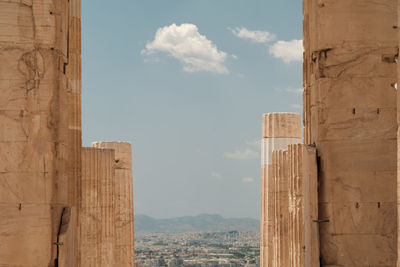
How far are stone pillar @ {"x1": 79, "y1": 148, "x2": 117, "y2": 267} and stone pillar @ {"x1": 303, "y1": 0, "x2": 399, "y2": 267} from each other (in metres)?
7.24

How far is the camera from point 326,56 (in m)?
11.0

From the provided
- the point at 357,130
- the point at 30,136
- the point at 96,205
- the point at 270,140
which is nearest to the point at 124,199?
the point at 96,205

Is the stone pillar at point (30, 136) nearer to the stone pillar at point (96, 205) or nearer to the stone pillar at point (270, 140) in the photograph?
the stone pillar at point (96, 205)

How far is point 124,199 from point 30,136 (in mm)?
13206

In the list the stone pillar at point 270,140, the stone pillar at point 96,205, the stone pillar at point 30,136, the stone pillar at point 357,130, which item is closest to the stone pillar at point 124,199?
the stone pillar at point 96,205

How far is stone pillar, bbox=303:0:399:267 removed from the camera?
1057 cm

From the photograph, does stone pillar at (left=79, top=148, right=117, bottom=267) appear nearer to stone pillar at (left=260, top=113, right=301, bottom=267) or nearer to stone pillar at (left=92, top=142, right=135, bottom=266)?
stone pillar at (left=92, top=142, right=135, bottom=266)

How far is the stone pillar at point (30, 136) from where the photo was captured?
32.9ft

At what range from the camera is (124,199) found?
23.1 m

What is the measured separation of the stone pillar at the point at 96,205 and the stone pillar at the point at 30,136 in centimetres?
540

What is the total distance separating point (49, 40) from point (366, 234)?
6.57m

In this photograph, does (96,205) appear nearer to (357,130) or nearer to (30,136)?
(30,136)

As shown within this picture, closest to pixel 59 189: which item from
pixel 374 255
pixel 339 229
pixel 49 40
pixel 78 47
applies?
pixel 49 40

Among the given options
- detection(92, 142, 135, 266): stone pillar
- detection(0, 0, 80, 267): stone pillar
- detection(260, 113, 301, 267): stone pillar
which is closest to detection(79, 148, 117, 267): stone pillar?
detection(92, 142, 135, 266): stone pillar
